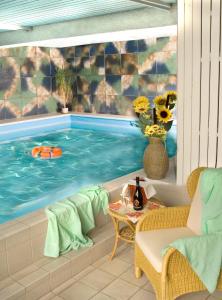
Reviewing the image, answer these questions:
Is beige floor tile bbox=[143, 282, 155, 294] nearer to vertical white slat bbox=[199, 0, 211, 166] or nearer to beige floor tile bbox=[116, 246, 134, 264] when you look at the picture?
beige floor tile bbox=[116, 246, 134, 264]

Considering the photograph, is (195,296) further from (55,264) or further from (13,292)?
(13,292)

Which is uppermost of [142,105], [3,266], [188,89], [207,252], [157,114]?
[188,89]

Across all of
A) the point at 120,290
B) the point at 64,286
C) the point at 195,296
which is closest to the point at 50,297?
the point at 64,286

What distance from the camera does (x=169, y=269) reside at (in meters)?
2.49

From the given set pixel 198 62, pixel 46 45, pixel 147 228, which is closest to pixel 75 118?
pixel 46 45

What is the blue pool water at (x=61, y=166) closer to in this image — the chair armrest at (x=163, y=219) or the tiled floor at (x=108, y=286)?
the tiled floor at (x=108, y=286)

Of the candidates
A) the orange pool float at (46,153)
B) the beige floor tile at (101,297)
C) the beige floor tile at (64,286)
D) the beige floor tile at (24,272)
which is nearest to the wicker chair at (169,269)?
the beige floor tile at (101,297)

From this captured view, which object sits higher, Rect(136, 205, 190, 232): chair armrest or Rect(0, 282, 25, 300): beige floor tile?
Rect(136, 205, 190, 232): chair armrest

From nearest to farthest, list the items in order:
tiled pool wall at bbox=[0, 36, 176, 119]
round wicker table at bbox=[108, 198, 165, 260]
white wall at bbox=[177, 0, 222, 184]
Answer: round wicker table at bbox=[108, 198, 165, 260] → white wall at bbox=[177, 0, 222, 184] → tiled pool wall at bbox=[0, 36, 176, 119]

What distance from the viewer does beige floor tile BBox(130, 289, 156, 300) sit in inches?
113

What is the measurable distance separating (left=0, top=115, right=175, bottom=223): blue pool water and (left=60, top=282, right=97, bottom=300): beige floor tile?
132 cm

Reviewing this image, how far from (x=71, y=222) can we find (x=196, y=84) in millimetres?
1915

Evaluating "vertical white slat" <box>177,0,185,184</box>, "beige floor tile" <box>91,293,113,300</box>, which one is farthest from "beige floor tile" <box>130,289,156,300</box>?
"vertical white slat" <box>177,0,185,184</box>

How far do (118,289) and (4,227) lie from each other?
3.63ft
